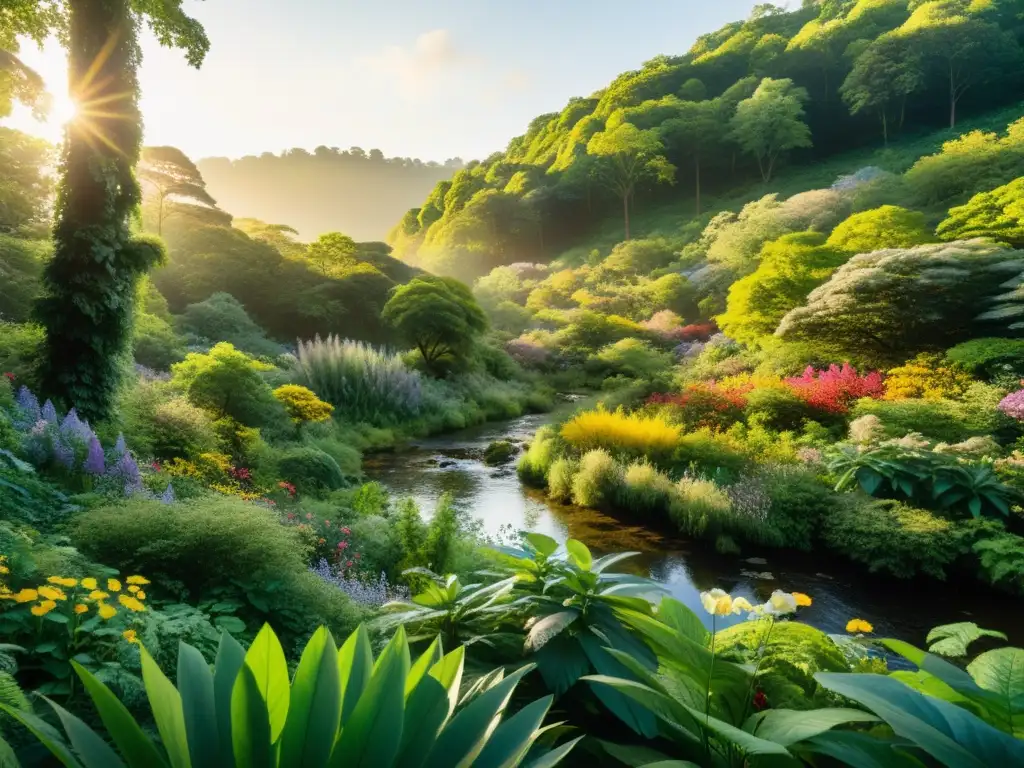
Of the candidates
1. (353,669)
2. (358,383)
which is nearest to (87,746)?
(353,669)

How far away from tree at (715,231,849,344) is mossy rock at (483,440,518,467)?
626 centimetres

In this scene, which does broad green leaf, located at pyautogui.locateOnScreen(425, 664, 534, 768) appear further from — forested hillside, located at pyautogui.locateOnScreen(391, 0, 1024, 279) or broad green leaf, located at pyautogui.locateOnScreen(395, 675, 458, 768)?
forested hillside, located at pyautogui.locateOnScreen(391, 0, 1024, 279)

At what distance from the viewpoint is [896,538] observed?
5.04 m

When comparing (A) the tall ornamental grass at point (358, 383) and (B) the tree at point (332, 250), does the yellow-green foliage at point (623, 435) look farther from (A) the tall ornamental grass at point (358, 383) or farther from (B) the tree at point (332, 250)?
(B) the tree at point (332, 250)

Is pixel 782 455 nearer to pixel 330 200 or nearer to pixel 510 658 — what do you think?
pixel 510 658

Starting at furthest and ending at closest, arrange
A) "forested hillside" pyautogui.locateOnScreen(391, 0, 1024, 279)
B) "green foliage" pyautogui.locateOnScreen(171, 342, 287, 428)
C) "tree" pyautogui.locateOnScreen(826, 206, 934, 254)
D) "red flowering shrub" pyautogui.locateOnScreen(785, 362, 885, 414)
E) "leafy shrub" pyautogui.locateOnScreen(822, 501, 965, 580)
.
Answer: "forested hillside" pyautogui.locateOnScreen(391, 0, 1024, 279) → "tree" pyautogui.locateOnScreen(826, 206, 934, 254) → "red flowering shrub" pyautogui.locateOnScreen(785, 362, 885, 414) → "green foliage" pyautogui.locateOnScreen(171, 342, 287, 428) → "leafy shrub" pyautogui.locateOnScreen(822, 501, 965, 580)

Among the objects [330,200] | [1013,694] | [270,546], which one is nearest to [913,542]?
[1013,694]

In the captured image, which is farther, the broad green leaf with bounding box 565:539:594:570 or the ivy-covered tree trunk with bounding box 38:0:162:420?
the ivy-covered tree trunk with bounding box 38:0:162:420

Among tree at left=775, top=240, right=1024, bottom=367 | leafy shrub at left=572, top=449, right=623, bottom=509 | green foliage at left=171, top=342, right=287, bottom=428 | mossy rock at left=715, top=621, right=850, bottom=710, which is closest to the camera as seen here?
mossy rock at left=715, top=621, right=850, bottom=710

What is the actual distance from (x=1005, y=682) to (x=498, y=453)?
28.2 ft

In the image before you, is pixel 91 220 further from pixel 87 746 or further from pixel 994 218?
pixel 994 218

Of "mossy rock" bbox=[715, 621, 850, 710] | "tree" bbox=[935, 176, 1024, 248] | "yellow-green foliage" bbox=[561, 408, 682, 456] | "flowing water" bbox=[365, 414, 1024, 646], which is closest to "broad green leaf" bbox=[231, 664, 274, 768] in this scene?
"mossy rock" bbox=[715, 621, 850, 710]

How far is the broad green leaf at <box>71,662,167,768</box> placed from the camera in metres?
1.11

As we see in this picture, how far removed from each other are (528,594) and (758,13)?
63.2 metres
